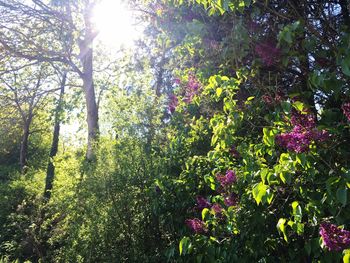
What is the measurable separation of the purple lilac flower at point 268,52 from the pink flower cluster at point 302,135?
1.99 feet

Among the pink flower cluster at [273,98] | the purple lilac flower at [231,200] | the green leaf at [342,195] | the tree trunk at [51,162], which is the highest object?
the tree trunk at [51,162]

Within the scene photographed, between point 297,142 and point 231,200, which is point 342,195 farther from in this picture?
point 231,200

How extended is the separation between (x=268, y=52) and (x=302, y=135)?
84 cm

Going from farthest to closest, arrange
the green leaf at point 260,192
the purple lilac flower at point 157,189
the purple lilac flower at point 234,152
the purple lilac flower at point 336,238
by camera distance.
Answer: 1. the purple lilac flower at point 157,189
2. the purple lilac flower at point 234,152
3. the green leaf at point 260,192
4. the purple lilac flower at point 336,238

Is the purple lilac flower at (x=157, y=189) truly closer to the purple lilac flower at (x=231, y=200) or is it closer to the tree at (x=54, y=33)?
the purple lilac flower at (x=231, y=200)

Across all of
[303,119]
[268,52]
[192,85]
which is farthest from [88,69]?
[303,119]

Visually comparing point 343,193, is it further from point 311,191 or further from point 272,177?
point 311,191

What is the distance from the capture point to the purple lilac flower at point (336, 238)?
2.08 meters

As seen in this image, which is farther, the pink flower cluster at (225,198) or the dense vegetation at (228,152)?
the pink flower cluster at (225,198)

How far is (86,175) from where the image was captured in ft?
21.4

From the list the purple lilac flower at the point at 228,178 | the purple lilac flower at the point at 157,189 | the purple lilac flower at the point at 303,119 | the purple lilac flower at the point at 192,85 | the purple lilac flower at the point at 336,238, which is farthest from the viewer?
the purple lilac flower at the point at 157,189

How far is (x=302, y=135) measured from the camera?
228 cm

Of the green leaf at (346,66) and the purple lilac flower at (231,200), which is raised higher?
the green leaf at (346,66)

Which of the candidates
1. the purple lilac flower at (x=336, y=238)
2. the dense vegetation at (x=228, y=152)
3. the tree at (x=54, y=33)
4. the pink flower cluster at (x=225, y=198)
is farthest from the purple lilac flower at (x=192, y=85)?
the tree at (x=54, y=33)
